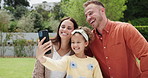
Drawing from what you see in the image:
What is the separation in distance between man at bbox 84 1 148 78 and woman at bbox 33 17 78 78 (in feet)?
0.81

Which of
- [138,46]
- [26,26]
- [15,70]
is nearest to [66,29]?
[138,46]

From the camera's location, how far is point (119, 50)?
240 centimetres

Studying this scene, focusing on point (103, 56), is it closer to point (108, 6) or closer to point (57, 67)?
point (57, 67)

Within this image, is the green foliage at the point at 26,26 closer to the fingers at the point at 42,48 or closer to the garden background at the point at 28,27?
the garden background at the point at 28,27

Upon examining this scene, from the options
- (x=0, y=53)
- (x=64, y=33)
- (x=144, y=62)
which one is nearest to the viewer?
(x=144, y=62)

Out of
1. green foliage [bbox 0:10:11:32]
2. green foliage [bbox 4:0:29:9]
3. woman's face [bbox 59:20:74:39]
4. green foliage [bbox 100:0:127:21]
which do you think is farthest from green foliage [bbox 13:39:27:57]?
green foliage [bbox 4:0:29:9]

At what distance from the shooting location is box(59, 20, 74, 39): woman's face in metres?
2.59

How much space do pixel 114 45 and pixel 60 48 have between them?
0.66m

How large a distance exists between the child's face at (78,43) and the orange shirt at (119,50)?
0.20 meters

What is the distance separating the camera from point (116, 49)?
7.89 ft

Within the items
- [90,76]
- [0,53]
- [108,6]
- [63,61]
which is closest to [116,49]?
[90,76]

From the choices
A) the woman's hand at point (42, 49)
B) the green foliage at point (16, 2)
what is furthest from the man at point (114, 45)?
the green foliage at point (16, 2)

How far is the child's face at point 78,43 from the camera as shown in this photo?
2.39 metres

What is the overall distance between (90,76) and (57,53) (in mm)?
533
